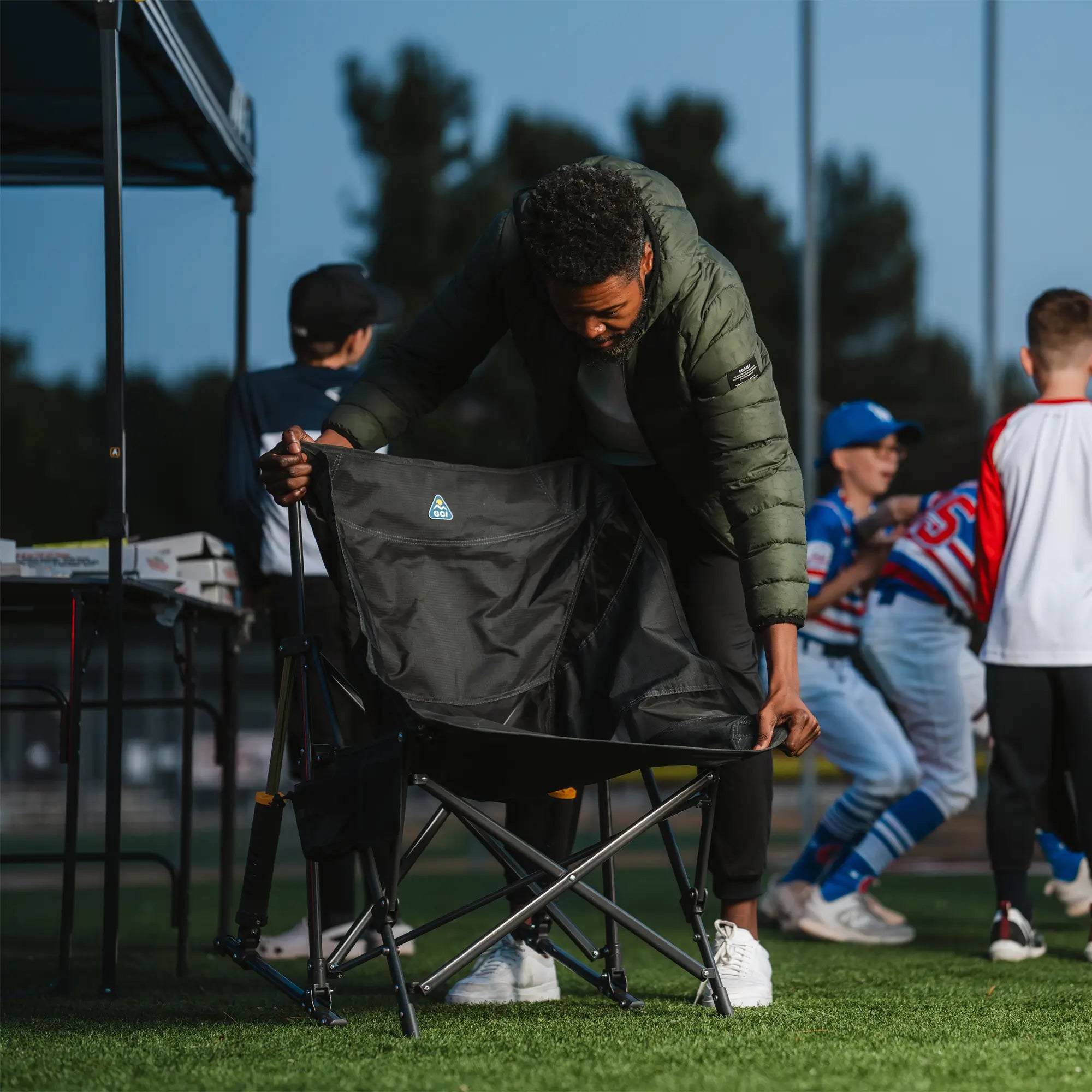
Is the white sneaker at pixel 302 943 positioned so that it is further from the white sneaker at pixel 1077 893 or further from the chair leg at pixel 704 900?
the white sneaker at pixel 1077 893

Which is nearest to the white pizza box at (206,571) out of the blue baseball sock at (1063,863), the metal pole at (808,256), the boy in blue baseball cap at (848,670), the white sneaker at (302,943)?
the white sneaker at (302,943)

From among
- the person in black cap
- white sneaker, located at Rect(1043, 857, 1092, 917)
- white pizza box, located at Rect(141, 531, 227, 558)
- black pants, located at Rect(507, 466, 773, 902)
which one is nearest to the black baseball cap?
the person in black cap

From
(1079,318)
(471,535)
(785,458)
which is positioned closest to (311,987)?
(471,535)

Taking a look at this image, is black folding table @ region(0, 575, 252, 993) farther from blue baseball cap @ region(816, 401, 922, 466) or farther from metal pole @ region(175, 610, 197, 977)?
blue baseball cap @ region(816, 401, 922, 466)

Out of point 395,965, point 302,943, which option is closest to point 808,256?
point 302,943

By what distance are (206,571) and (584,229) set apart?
194 centimetres

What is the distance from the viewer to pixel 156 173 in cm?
546

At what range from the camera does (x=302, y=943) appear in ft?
14.0

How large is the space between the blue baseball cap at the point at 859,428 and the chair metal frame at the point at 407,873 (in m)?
2.95

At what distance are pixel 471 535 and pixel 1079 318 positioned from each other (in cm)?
210

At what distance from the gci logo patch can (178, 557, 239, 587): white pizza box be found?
1340mm

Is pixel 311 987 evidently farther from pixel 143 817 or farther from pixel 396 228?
pixel 396 228

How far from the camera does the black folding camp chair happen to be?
2416mm

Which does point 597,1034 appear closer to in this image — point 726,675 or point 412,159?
point 726,675
